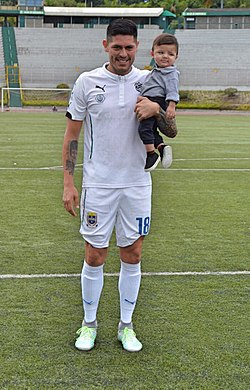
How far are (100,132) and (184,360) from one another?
1559mm

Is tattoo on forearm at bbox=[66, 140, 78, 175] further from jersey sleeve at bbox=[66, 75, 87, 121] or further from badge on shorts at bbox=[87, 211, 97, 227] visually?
badge on shorts at bbox=[87, 211, 97, 227]

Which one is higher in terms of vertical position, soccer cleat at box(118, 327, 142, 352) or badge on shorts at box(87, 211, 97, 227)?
badge on shorts at box(87, 211, 97, 227)

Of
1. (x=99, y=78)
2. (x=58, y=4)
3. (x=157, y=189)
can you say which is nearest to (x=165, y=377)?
(x=99, y=78)

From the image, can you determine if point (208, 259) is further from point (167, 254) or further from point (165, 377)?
point (165, 377)

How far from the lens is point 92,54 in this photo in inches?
2184

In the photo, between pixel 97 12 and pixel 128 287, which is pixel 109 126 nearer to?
pixel 128 287

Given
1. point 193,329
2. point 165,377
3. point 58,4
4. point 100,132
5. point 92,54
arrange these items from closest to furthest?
point 165,377, point 100,132, point 193,329, point 92,54, point 58,4

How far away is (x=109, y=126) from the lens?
169 inches

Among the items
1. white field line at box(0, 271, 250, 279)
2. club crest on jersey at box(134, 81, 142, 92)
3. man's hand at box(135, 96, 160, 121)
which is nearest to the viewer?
man's hand at box(135, 96, 160, 121)

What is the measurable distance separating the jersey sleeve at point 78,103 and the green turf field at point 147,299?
1529 millimetres

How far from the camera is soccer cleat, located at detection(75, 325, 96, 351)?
4414 mm

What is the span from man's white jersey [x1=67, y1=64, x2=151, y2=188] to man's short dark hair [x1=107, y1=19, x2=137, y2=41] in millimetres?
244

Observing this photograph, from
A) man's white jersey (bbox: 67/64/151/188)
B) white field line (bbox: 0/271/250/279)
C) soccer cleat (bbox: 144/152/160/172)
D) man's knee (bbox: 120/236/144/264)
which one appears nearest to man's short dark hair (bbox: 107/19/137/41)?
man's white jersey (bbox: 67/64/151/188)

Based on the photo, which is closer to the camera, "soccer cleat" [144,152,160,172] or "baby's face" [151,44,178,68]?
"soccer cleat" [144,152,160,172]
